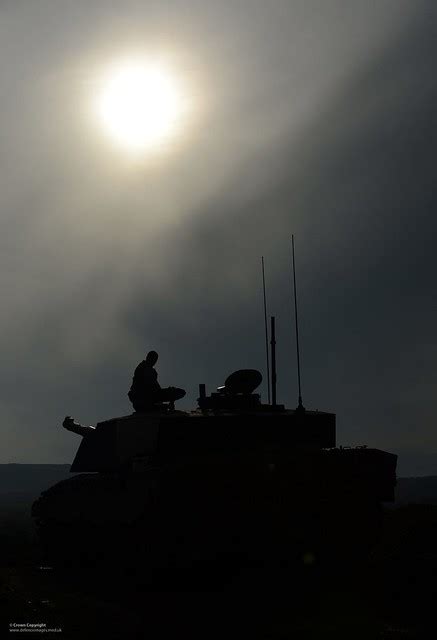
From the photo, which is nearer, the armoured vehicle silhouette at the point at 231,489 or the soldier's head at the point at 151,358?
the armoured vehicle silhouette at the point at 231,489

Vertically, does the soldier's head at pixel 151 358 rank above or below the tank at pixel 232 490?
above

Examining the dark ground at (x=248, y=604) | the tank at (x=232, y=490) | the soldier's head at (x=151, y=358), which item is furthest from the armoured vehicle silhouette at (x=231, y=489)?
the soldier's head at (x=151, y=358)

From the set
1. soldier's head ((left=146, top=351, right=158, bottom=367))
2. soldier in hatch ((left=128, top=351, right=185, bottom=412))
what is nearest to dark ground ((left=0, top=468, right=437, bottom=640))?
soldier in hatch ((left=128, top=351, right=185, bottom=412))

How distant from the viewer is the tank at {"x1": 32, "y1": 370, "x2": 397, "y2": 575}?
15.5m

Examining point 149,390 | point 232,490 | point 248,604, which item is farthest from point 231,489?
point 149,390

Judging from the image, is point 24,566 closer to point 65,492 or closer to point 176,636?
point 65,492

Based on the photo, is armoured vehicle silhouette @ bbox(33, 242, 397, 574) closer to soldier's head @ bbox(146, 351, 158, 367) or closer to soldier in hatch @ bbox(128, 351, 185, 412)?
soldier in hatch @ bbox(128, 351, 185, 412)

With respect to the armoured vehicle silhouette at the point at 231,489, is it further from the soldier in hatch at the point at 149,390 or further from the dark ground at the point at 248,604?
the dark ground at the point at 248,604

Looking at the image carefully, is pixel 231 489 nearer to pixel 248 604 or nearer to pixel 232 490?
pixel 232 490

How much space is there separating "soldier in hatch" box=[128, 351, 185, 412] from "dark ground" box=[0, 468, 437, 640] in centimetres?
339

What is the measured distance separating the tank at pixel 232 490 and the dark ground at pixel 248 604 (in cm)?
49

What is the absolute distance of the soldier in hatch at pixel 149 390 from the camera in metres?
19.2

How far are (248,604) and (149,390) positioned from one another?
6.52m

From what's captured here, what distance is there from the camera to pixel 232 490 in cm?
1545
